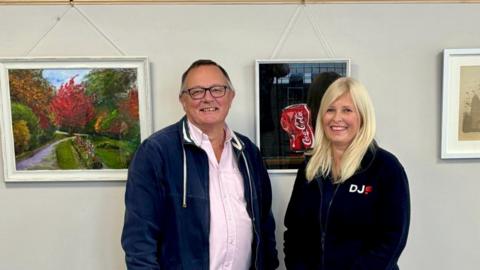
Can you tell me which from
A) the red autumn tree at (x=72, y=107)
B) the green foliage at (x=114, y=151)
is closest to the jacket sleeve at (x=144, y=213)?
the green foliage at (x=114, y=151)

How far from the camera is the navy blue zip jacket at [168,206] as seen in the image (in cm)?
123

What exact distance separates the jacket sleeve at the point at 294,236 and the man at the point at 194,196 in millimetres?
113

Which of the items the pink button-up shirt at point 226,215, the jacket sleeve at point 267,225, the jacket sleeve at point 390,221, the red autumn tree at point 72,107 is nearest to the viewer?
the jacket sleeve at point 390,221

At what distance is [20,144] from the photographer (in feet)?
5.28

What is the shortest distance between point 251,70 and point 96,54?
0.64m

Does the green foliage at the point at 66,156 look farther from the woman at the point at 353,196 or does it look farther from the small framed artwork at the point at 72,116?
the woman at the point at 353,196

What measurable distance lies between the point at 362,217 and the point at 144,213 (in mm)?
685

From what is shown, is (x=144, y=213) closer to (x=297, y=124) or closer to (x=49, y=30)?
(x=297, y=124)

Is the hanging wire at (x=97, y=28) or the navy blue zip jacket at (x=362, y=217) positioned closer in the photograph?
the navy blue zip jacket at (x=362, y=217)

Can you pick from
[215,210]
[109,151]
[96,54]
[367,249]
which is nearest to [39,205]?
[109,151]

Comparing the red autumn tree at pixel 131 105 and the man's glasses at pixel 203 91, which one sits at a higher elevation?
the man's glasses at pixel 203 91

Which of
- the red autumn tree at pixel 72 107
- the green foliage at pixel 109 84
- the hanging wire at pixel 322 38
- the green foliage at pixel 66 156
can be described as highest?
the hanging wire at pixel 322 38

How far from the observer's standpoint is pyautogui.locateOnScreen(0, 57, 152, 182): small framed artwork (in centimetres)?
158

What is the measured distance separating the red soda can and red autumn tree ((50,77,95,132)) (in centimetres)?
80
